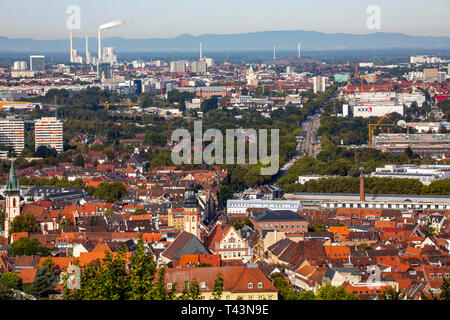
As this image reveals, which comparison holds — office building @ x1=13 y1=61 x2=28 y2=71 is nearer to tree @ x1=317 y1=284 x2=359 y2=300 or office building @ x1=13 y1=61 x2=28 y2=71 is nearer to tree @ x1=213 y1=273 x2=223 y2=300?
tree @ x1=317 y1=284 x2=359 y2=300

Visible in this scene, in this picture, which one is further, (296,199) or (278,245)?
(296,199)

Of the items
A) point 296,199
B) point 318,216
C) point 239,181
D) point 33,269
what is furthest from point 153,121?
point 33,269

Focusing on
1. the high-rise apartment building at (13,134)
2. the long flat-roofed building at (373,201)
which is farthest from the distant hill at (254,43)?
the long flat-roofed building at (373,201)

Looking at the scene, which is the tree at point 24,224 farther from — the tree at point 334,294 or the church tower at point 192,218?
the tree at point 334,294

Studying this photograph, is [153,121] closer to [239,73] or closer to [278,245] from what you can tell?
[278,245]

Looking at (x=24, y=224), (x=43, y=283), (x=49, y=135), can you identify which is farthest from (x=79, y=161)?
(x=43, y=283)

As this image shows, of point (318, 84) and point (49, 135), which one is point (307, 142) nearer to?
point (49, 135)
